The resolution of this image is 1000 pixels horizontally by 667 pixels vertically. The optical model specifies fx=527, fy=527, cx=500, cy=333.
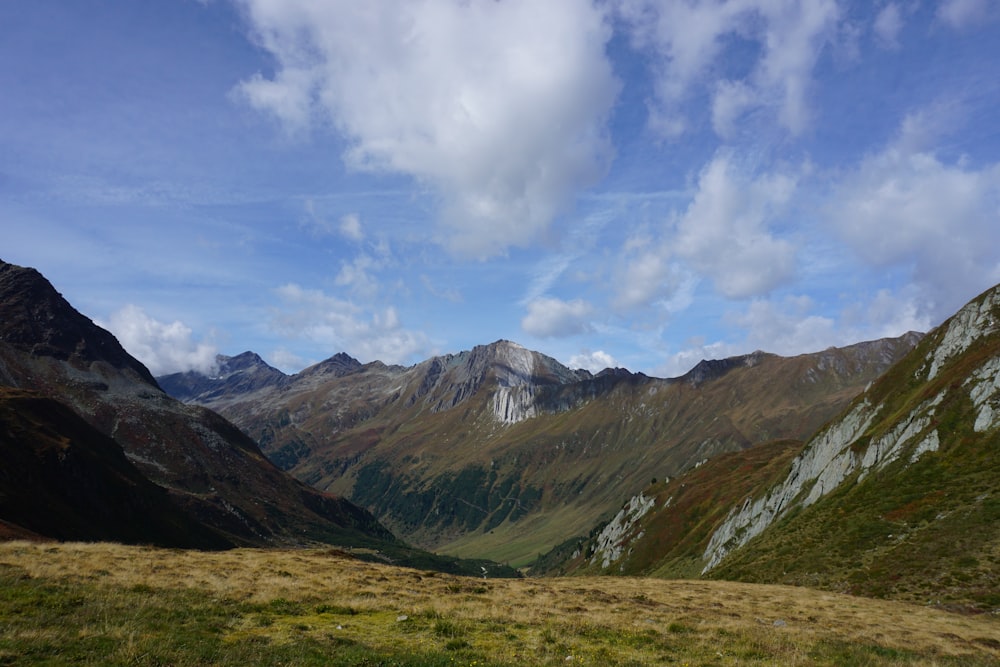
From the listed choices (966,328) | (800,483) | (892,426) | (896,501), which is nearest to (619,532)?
(800,483)

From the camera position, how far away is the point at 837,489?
79438 millimetres

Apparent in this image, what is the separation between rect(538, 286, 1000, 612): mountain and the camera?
151 feet

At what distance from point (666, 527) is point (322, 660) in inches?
5411

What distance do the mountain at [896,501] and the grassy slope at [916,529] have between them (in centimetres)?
17

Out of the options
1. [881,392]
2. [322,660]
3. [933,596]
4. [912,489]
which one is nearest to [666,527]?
[881,392]

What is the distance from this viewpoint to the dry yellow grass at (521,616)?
19.8 m

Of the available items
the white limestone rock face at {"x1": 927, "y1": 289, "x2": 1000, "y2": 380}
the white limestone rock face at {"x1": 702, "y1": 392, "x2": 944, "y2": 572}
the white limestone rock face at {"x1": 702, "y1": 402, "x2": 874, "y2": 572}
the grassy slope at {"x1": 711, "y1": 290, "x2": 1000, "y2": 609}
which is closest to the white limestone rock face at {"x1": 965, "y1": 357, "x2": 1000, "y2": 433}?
the grassy slope at {"x1": 711, "y1": 290, "x2": 1000, "y2": 609}

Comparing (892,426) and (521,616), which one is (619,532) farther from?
(521,616)

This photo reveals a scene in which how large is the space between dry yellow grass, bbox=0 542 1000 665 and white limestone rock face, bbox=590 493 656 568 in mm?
124813

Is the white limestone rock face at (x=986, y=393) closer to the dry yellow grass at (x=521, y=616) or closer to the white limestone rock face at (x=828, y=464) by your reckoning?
the white limestone rock face at (x=828, y=464)

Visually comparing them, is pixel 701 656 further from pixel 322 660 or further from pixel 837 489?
pixel 837 489

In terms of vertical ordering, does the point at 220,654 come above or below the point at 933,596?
below

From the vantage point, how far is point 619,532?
6708 inches

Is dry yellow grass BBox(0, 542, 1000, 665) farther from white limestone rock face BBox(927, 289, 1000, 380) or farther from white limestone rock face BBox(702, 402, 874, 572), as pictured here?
white limestone rock face BBox(927, 289, 1000, 380)
